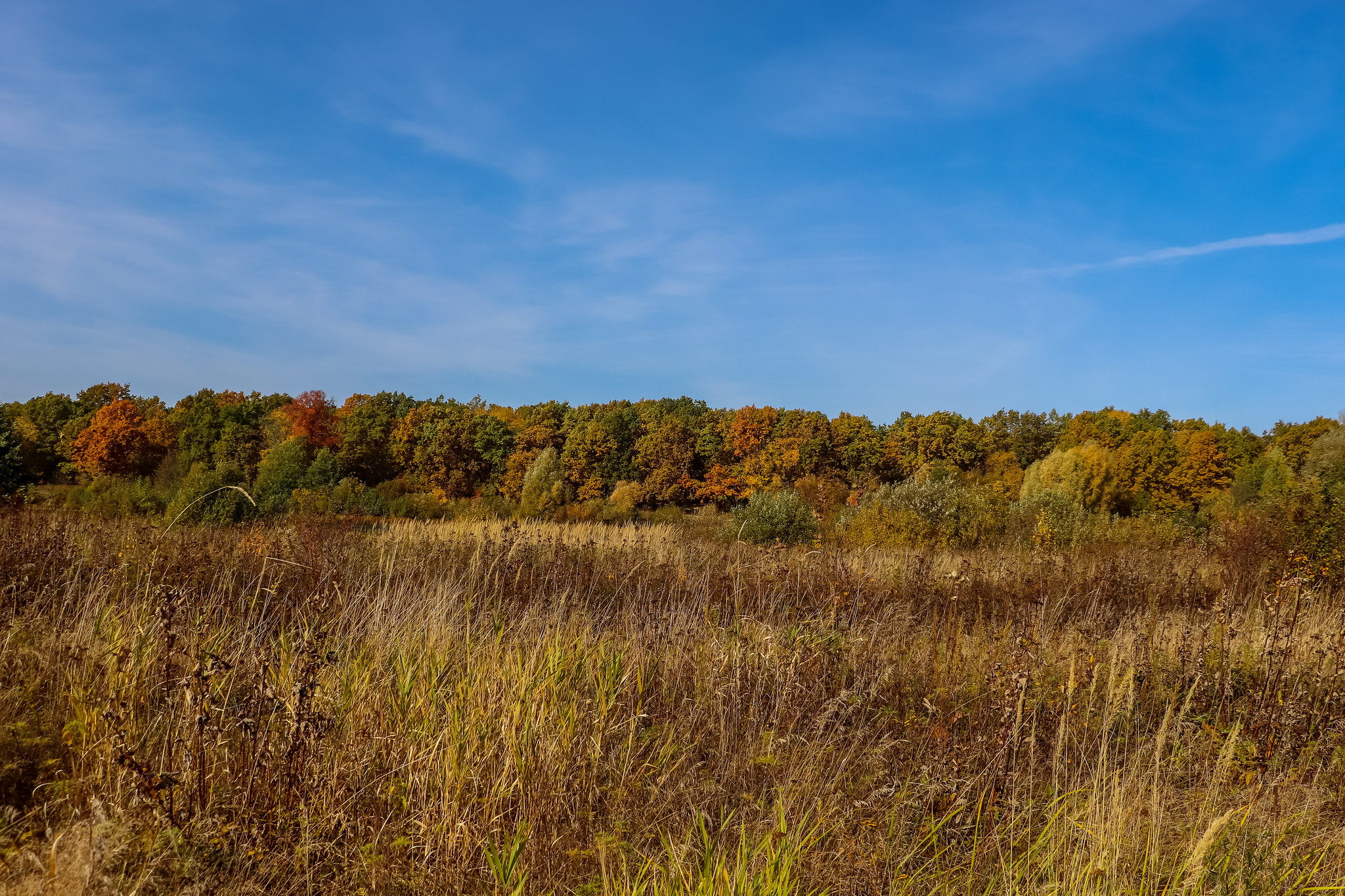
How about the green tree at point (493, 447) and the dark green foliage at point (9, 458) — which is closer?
the dark green foliage at point (9, 458)

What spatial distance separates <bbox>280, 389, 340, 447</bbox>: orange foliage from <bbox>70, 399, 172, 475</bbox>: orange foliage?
692cm

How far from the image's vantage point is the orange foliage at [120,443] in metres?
43.7

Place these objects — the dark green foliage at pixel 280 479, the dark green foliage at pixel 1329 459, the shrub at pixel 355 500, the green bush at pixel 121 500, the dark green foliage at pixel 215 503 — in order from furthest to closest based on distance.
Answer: the dark green foliage at pixel 1329 459
the shrub at pixel 355 500
the dark green foliage at pixel 280 479
the green bush at pixel 121 500
the dark green foliage at pixel 215 503

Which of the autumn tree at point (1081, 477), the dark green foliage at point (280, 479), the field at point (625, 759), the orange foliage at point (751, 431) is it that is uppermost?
the orange foliage at point (751, 431)

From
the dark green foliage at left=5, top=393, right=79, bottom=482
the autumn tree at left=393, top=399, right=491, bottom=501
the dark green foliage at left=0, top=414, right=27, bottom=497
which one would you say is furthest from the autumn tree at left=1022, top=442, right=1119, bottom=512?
the dark green foliage at left=5, top=393, right=79, bottom=482

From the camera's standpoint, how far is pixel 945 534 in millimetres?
15695

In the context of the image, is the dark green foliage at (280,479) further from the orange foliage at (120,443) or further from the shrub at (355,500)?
the orange foliage at (120,443)

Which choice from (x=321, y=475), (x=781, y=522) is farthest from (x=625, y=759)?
(x=321, y=475)

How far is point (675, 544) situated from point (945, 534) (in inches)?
245

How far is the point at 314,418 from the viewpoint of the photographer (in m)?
50.6

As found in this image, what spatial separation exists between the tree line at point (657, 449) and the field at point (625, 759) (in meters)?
20.5

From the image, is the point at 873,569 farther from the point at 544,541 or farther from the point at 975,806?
the point at 975,806

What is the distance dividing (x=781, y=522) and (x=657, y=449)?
21.8 m

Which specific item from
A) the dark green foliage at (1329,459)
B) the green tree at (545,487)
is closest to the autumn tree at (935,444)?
the dark green foliage at (1329,459)
